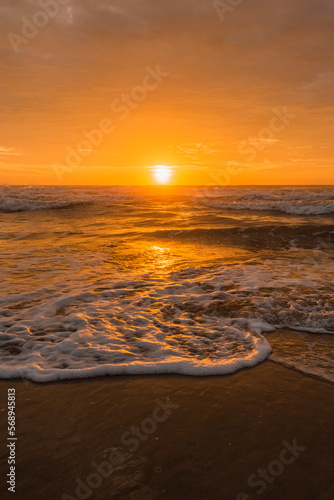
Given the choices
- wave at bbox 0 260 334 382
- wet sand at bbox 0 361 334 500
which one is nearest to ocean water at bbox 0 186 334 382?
wave at bbox 0 260 334 382

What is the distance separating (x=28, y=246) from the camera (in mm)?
11344

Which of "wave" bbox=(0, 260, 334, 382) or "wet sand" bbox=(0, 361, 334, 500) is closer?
"wet sand" bbox=(0, 361, 334, 500)

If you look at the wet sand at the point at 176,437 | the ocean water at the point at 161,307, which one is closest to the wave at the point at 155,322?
the ocean water at the point at 161,307

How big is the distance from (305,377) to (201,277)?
4.25 metres

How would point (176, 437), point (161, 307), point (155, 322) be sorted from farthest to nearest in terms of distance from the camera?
point (161, 307)
point (155, 322)
point (176, 437)

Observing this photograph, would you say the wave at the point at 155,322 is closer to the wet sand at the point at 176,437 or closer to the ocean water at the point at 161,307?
the ocean water at the point at 161,307

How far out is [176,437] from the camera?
2760mm

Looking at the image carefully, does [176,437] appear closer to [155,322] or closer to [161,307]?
[155,322]

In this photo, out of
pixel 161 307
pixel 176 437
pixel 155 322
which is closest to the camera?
pixel 176 437

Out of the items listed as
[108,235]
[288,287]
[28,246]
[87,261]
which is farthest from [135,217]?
[288,287]

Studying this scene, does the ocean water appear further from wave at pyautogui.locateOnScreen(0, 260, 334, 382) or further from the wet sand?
the wet sand

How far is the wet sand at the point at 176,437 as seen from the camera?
231 centimetres

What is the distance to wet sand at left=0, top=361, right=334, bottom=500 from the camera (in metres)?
2.31

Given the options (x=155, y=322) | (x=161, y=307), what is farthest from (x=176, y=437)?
(x=161, y=307)
